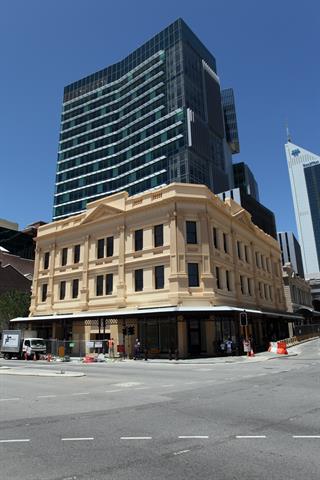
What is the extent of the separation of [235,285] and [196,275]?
23.4 feet

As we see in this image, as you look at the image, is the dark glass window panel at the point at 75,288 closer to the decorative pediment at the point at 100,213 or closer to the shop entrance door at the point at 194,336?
the decorative pediment at the point at 100,213

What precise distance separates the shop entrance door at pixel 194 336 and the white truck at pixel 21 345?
46.8 ft

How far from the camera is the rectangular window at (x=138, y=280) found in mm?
36122

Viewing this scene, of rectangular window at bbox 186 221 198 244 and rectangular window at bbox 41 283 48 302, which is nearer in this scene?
rectangular window at bbox 186 221 198 244

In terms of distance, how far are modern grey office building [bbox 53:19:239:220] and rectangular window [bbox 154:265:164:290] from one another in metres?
57.8

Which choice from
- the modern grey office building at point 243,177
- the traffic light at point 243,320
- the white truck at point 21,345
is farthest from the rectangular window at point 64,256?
the modern grey office building at point 243,177

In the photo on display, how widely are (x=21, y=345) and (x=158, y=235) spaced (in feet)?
54.2

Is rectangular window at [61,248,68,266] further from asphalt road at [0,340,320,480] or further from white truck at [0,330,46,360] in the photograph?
asphalt road at [0,340,320,480]

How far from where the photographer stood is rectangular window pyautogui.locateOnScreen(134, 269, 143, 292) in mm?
36122

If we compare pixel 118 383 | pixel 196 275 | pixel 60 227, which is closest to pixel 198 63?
pixel 60 227

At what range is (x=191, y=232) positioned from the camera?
35406mm

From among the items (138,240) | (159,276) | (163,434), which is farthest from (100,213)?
(163,434)

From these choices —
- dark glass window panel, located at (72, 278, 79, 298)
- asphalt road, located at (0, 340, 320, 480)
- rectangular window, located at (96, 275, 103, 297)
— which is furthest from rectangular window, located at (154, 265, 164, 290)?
asphalt road, located at (0, 340, 320, 480)

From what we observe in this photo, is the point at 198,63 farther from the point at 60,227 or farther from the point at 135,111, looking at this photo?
the point at 60,227
